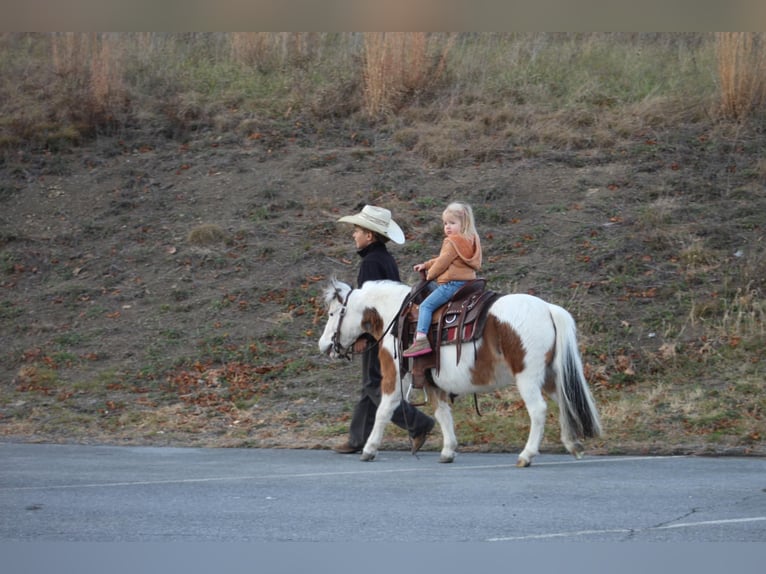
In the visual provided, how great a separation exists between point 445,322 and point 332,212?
10.1 meters

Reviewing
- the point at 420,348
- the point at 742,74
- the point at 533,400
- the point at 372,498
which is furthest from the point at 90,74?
the point at 372,498

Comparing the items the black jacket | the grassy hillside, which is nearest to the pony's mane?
the black jacket

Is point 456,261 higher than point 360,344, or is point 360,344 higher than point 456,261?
point 456,261

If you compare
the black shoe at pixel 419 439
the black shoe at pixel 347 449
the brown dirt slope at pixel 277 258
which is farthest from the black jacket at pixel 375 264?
the brown dirt slope at pixel 277 258

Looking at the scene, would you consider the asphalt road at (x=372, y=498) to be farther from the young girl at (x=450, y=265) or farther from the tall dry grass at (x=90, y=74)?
the tall dry grass at (x=90, y=74)

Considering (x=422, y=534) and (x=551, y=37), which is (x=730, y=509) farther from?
(x=551, y=37)

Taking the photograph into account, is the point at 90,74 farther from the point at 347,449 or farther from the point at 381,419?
the point at 381,419

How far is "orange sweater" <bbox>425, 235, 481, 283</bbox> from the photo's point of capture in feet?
34.9

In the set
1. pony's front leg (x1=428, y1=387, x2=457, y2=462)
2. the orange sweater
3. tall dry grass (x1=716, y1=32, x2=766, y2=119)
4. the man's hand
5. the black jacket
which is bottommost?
pony's front leg (x1=428, y1=387, x2=457, y2=462)

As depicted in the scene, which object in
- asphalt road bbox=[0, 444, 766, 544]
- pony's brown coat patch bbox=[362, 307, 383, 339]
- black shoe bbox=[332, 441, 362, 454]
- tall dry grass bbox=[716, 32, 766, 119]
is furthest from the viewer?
tall dry grass bbox=[716, 32, 766, 119]

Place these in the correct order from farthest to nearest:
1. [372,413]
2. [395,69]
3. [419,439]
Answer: [395,69]
[372,413]
[419,439]

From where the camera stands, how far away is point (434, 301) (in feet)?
35.5

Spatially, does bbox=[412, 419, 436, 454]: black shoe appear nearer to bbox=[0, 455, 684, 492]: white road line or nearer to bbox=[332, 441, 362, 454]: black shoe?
bbox=[0, 455, 684, 492]: white road line

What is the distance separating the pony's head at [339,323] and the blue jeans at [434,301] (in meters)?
0.95
